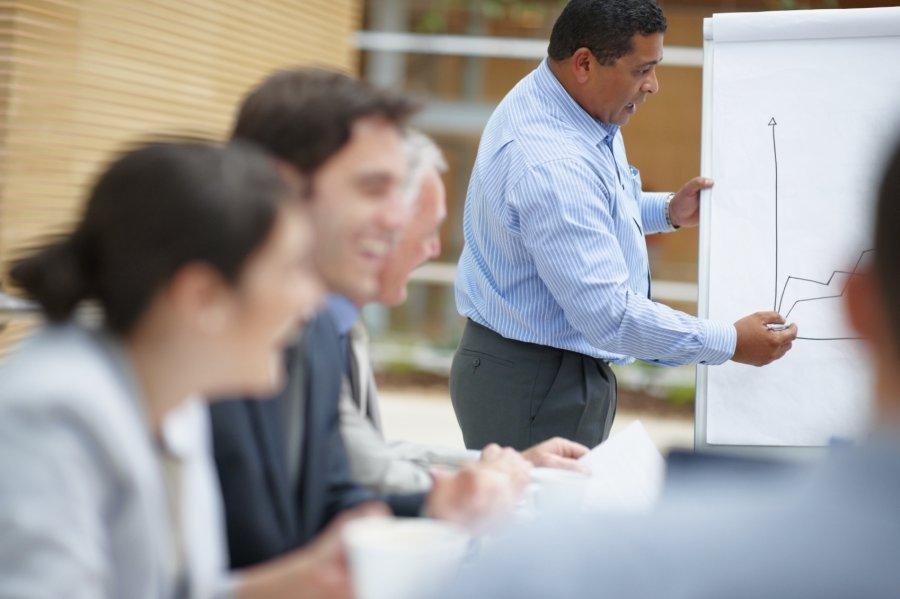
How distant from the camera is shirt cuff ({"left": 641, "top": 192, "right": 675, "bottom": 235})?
11.5ft

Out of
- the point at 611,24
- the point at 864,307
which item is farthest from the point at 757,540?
the point at 611,24

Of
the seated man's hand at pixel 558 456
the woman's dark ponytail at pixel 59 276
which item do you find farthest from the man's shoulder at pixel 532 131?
the woman's dark ponytail at pixel 59 276

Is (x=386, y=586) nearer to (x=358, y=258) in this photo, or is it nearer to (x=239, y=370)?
(x=239, y=370)

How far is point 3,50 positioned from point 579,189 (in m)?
3.48

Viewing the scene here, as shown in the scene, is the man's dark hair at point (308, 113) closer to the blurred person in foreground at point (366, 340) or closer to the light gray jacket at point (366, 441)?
the blurred person in foreground at point (366, 340)

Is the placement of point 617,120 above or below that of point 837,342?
above

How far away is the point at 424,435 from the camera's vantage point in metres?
7.32

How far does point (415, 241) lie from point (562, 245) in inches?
43.3

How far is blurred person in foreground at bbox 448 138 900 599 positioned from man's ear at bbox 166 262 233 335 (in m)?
0.43

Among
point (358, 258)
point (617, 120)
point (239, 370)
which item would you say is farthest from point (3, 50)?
point (239, 370)

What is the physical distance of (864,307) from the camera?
932 mm

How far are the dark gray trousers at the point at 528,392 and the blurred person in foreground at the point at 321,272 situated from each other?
4.68ft

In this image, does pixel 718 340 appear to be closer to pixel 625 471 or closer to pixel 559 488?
pixel 625 471

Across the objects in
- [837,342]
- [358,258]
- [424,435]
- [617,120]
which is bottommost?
[424,435]
